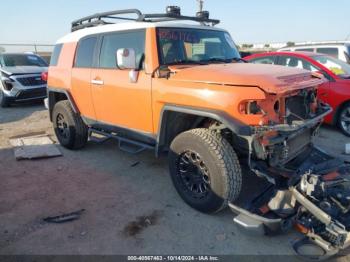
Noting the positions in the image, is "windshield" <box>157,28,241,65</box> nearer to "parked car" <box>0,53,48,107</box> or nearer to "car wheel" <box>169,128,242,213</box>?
"car wheel" <box>169,128,242,213</box>

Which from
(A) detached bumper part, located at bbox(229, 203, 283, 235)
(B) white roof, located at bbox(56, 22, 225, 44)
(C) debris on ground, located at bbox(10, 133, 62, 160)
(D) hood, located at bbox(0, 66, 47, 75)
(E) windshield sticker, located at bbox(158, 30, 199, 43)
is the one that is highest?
(B) white roof, located at bbox(56, 22, 225, 44)

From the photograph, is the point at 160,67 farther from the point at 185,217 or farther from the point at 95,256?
the point at 95,256

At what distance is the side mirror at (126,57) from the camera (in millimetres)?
3686

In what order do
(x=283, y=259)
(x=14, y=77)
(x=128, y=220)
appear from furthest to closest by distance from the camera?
(x=14, y=77), (x=128, y=220), (x=283, y=259)

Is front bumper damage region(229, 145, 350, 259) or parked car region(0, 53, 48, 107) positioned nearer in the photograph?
front bumper damage region(229, 145, 350, 259)

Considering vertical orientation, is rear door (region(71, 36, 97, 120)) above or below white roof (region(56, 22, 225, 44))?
below

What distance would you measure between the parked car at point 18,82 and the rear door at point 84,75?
5656 mm

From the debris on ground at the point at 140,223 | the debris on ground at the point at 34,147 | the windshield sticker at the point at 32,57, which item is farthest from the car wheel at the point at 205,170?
the windshield sticker at the point at 32,57

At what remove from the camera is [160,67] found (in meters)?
3.74

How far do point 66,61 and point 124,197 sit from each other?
9.27 ft

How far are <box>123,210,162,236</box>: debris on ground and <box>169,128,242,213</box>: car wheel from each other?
1.32 ft

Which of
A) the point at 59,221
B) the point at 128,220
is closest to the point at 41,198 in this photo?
the point at 59,221

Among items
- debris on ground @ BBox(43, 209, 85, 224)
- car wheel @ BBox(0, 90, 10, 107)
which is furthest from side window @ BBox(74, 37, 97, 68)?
car wheel @ BBox(0, 90, 10, 107)

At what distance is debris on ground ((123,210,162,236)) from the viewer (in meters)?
3.27
